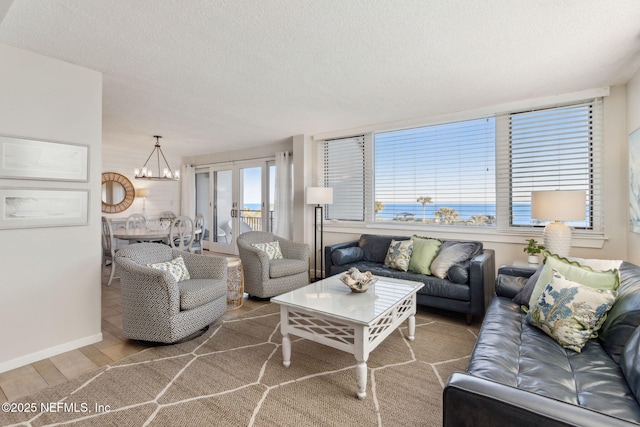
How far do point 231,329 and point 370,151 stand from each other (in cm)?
308

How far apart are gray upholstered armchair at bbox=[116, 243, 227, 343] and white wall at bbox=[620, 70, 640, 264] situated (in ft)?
12.2

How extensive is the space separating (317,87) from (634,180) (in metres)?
2.85

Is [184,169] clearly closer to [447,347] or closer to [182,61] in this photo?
[182,61]

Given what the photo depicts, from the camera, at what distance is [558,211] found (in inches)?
108

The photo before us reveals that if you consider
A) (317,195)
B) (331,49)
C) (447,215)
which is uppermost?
(331,49)

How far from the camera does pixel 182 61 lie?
2.53 metres

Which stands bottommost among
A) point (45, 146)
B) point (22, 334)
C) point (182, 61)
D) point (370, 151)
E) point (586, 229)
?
point (22, 334)

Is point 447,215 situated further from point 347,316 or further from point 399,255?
point 347,316

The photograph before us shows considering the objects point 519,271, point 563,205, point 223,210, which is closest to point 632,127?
point 563,205

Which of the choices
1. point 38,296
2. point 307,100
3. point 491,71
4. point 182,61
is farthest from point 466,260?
point 38,296

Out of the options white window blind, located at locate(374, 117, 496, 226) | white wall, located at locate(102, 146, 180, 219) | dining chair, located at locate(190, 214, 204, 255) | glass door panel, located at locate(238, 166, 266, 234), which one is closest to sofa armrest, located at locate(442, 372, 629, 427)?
white window blind, located at locate(374, 117, 496, 226)

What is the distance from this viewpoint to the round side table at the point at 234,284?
11.6ft

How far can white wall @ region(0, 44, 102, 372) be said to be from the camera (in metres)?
2.26

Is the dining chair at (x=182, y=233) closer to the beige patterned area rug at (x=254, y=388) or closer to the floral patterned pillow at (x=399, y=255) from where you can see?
the beige patterned area rug at (x=254, y=388)
